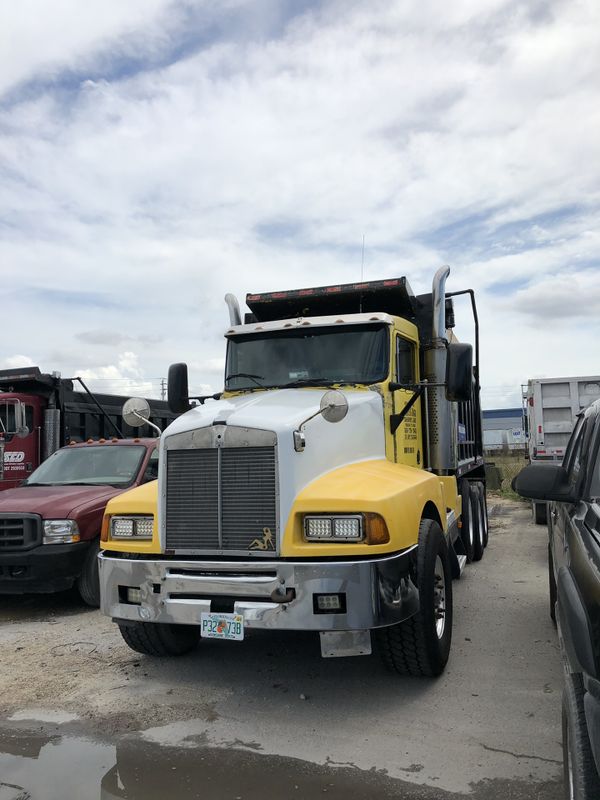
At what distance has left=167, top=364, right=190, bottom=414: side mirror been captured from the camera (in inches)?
250

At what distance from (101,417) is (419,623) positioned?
848cm

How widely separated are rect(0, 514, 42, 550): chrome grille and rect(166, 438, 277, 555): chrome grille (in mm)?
2839

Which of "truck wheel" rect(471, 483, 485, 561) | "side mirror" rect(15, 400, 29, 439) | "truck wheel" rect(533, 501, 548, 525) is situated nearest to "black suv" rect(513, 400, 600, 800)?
"truck wheel" rect(471, 483, 485, 561)

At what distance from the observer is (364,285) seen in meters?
6.68

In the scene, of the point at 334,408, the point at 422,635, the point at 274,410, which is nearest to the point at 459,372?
the point at 334,408

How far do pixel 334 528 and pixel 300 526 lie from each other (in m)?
0.22

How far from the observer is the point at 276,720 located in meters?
4.11

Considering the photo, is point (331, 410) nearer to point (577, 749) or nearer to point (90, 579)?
point (577, 749)

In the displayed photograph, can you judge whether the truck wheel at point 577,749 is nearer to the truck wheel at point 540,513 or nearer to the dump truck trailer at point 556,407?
the truck wheel at point 540,513

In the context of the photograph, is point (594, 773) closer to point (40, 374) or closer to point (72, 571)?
point (72, 571)

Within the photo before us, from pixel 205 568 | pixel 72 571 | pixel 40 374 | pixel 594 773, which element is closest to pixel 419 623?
pixel 205 568

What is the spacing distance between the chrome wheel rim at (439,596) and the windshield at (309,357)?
1621 millimetres

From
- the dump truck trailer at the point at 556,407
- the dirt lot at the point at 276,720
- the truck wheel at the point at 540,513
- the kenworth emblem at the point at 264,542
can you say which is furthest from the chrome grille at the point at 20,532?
the dump truck trailer at the point at 556,407

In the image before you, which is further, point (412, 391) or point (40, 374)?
point (40, 374)
